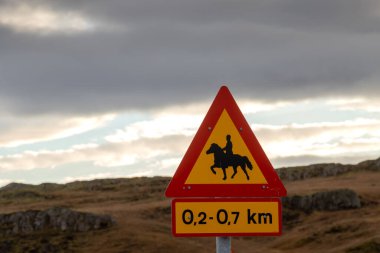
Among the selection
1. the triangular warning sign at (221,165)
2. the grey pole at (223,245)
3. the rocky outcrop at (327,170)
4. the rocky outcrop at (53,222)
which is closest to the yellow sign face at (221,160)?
the triangular warning sign at (221,165)

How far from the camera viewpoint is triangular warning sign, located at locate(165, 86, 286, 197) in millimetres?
7145

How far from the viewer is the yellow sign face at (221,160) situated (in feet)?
23.4

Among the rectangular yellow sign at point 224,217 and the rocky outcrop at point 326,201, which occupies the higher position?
the rocky outcrop at point 326,201

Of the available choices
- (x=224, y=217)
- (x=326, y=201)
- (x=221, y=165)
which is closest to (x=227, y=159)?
(x=221, y=165)

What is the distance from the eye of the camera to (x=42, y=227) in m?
53.1

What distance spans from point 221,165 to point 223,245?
0.72 meters

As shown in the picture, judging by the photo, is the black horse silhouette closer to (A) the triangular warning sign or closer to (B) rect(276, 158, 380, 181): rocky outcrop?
(A) the triangular warning sign

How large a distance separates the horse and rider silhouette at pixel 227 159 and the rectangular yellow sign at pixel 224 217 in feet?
0.90

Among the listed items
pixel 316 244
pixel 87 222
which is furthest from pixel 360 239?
pixel 87 222

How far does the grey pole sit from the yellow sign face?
0.52 meters

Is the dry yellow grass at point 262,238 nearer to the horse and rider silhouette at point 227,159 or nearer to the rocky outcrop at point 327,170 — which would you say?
the rocky outcrop at point 327,170

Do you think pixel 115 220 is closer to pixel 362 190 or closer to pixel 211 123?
pixel 362 190

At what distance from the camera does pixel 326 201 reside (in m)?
61.0

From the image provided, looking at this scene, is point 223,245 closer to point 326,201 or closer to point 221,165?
point 221,165
